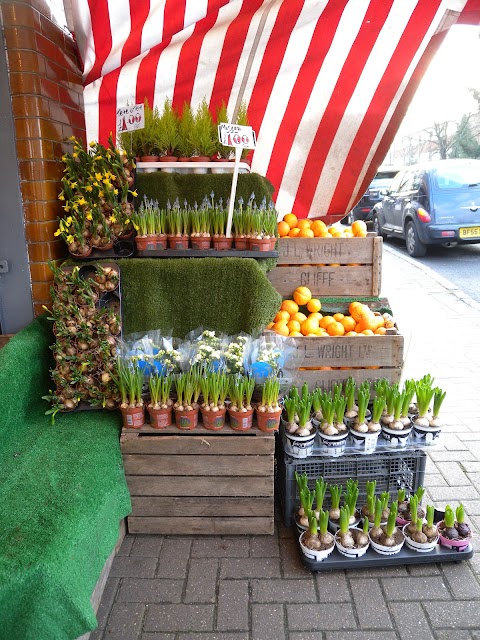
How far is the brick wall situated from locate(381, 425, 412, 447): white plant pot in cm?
218

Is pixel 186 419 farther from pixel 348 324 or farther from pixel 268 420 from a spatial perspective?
pixel 348 324

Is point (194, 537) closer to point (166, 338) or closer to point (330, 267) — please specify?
point (166, 338)

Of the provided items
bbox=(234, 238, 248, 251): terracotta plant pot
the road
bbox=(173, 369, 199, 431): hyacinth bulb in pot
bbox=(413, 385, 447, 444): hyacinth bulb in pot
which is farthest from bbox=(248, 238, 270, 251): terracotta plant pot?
the road

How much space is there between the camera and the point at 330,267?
3.80 metres

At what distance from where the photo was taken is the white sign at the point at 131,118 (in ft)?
10.6

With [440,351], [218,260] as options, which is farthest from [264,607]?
[440,351]

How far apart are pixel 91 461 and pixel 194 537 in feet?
2.61

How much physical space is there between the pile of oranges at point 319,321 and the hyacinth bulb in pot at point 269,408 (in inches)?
23.6

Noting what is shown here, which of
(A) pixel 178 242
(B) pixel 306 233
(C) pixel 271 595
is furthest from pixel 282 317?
(C) pixel 271 595

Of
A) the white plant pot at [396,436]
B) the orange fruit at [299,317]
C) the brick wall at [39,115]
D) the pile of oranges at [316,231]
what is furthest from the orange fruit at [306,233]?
the brick wall at [39,115]

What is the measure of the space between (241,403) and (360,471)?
829mm

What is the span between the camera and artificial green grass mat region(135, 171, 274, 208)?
3.38m

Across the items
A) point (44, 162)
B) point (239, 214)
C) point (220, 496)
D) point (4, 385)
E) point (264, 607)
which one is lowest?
point (264, 607)

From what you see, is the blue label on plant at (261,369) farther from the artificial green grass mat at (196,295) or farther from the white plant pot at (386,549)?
the white plant pot at (386,549)
